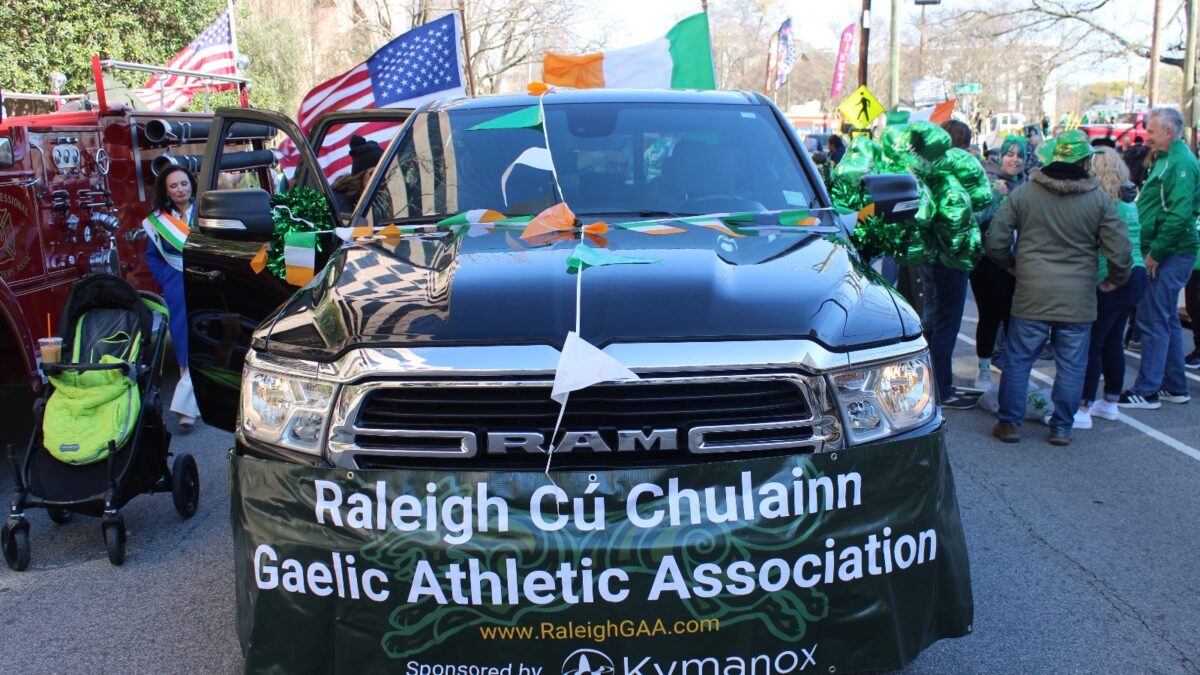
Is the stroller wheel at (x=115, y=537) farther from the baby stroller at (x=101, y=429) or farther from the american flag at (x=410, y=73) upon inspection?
the american flag at (x=410, y=73)

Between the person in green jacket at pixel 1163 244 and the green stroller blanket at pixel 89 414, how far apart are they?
21.3 feet

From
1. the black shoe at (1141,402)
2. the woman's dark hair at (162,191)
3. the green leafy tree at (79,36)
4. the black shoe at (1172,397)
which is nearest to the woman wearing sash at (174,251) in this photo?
the woman's dark hair at (162,191)

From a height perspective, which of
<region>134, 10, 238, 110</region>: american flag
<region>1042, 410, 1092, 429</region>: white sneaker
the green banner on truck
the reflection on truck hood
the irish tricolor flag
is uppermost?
<region>134, 10, 238, 110</region>: american flag

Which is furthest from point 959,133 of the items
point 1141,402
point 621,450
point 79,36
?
point 79,36

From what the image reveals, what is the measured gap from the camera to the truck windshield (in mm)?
4164

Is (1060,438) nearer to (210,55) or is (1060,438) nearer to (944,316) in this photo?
(944,316)

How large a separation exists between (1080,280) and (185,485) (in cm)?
510

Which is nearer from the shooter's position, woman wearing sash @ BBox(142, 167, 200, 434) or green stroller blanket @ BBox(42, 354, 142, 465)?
green stroller blanket @ BBox(42, 354, 142, 465)

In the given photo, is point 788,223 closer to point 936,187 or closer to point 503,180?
point 503,180

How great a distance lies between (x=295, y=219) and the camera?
467 cm

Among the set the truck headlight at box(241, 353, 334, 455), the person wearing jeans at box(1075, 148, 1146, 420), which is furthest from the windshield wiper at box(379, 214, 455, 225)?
the person wearing jeans at box(1075, 148, 1146, 420)

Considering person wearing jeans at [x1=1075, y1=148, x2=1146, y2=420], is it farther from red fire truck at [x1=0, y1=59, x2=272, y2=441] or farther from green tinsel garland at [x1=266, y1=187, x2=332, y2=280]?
red fire truck at [x1=0, y1=59, x2=272, y2=441]

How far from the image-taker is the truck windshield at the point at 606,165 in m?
4.16

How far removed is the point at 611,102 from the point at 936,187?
10.8 ft
